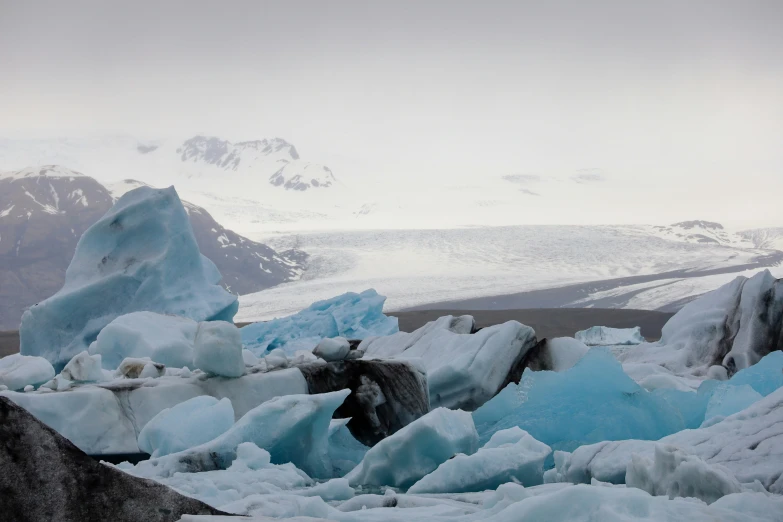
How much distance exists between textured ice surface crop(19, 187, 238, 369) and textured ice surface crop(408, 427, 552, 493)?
8235 mm

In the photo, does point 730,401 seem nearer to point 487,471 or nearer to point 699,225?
point 487,471

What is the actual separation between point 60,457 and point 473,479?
2.48 meters

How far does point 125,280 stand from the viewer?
1122 centimetres

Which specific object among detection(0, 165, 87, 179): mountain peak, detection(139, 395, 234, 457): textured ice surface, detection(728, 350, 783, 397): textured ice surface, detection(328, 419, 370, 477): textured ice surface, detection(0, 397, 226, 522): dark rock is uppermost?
detection(0, 165, 87, 179): mountain peak

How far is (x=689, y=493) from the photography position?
111 inches

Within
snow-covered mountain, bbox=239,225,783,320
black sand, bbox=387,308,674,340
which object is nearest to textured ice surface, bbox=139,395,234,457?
black sand, bbox=387,308,674,340

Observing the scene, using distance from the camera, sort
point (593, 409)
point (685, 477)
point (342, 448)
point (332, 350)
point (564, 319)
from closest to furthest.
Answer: point (685, 477), point (593, 409), point (342, 448), point (332, 350), point (564, 319)

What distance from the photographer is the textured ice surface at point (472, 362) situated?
6988 millimetres

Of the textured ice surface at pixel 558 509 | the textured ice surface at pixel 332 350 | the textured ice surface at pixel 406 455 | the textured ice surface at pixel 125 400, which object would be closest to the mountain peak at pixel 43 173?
the textured ice surface at pixel 332 350

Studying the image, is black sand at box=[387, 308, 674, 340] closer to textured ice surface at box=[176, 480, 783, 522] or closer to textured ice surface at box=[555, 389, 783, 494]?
textured ice surface at box=[555, 389, 783, 494]

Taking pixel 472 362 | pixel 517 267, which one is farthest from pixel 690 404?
pixel 517 267

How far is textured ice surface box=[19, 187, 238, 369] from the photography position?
10734 millimetres

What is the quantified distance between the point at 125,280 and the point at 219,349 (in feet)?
20.3

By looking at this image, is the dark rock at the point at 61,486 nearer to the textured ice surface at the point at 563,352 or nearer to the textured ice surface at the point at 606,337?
the textured ice surface at the point at 563,352
